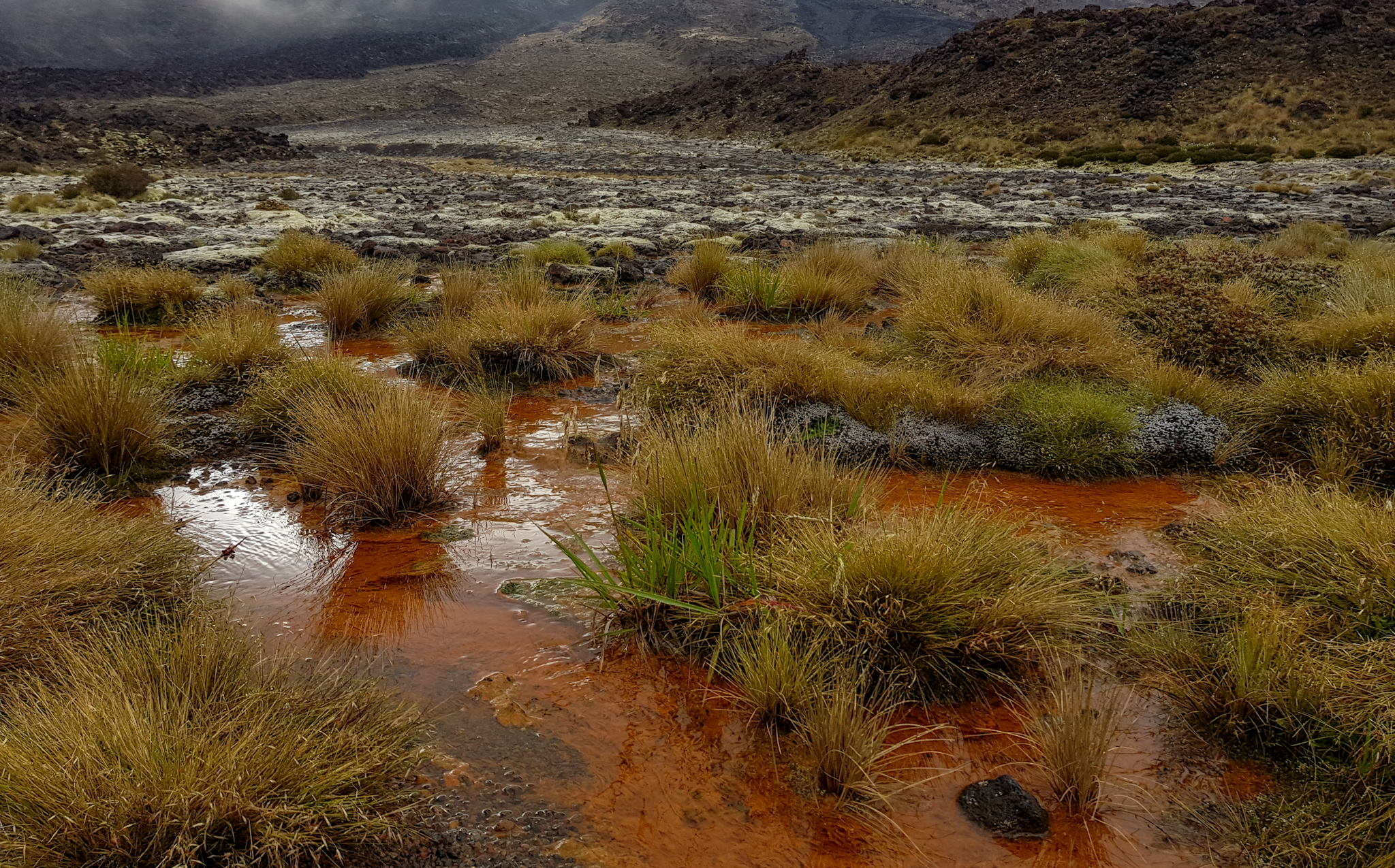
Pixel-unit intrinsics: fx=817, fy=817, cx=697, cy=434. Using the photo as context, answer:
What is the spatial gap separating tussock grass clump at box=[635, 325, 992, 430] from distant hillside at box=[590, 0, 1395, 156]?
32898mm

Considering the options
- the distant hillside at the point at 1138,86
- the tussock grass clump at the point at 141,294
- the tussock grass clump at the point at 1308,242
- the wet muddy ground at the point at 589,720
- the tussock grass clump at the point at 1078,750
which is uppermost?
the distant hillside at the point at 1138,86

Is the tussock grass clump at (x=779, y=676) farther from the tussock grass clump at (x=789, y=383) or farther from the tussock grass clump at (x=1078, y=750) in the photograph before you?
the tussock grass clump at (x=789, y=383)

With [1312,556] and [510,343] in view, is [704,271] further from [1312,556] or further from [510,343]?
[1312,556]

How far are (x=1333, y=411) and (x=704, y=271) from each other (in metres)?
6.64

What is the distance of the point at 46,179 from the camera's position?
948 inches

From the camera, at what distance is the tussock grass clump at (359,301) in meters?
8.34

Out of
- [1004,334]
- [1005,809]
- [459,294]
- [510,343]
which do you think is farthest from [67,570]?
[1004,334]

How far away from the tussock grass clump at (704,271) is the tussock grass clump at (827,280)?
771mm

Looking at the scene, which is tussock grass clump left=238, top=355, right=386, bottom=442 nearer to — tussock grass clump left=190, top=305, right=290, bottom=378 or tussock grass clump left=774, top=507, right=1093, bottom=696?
tussock grass clump left=190, top=305, right=290, bottom=378

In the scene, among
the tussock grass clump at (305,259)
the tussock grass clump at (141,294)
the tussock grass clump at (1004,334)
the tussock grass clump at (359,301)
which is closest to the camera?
the tussock grass clump at (1004,334)

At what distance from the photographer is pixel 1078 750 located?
2.52 metres

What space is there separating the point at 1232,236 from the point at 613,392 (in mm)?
11101

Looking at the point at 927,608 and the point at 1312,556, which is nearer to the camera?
the point at 927,608

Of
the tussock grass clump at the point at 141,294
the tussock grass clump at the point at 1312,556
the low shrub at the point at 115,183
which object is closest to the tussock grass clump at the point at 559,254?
the tussock grass clump at the point at 141,294
